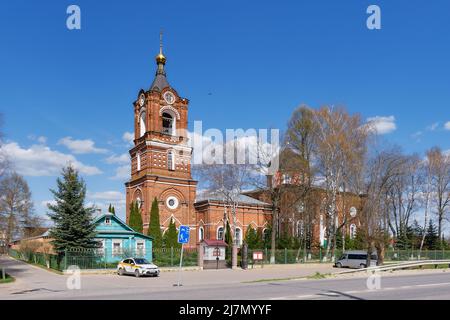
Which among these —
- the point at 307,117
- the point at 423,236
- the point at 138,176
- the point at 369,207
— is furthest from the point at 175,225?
the point at 423,236

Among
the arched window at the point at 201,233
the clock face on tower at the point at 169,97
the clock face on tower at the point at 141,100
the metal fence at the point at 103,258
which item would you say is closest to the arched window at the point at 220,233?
the arched window at the point at 201,233

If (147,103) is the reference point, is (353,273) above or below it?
below

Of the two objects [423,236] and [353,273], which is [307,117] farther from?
[423,236]

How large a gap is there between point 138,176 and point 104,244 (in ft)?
50.1

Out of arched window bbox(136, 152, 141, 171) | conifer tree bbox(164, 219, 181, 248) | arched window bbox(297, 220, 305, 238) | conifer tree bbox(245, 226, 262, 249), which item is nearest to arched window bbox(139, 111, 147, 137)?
arched window bbox(136, 152, 141, 171)

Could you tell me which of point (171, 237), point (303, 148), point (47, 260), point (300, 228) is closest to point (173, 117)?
point (171, 237)

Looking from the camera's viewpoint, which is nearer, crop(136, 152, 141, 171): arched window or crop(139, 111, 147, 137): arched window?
crop(136, 152, 141, 171): arched window

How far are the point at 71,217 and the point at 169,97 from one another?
2472cm

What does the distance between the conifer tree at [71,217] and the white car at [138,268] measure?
13.9 ft

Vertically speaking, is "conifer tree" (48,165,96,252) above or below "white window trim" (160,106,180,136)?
below

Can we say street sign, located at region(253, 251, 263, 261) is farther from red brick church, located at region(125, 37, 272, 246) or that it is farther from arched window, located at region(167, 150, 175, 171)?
arched window, located at region(167, 150, 175, 171)

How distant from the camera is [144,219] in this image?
1898 inches

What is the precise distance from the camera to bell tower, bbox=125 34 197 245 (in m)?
49.3
